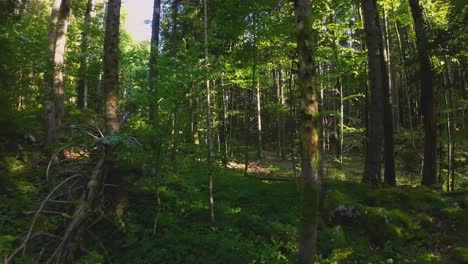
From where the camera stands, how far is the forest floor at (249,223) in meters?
7.54

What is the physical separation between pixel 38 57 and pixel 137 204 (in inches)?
214

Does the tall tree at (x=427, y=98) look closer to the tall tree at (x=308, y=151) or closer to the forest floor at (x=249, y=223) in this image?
the forest floor at (x=249, y=223)

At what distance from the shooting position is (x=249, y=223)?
348 inches

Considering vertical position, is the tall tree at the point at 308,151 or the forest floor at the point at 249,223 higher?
the tall tree at the point at 308,151

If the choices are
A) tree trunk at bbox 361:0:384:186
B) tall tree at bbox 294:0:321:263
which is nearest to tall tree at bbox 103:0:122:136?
tall tree at bbox 294:0:321:263

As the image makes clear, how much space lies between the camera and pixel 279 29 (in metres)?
11.7

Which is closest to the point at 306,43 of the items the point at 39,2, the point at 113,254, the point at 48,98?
the point at 113,254

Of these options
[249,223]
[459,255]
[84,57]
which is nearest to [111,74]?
[249,223]

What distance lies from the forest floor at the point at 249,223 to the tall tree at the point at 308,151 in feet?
6.40

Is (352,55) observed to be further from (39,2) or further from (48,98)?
(39,2)

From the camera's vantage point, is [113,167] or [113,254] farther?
[113,167]

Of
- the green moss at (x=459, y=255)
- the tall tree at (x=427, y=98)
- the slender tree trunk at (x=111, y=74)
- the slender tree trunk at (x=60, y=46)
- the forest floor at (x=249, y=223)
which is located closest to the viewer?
the green moss at (x=459, y=255)

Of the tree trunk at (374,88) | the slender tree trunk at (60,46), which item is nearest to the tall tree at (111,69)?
the slender tree trunk at (60,46)

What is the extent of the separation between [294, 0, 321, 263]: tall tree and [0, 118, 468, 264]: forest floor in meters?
1.95
